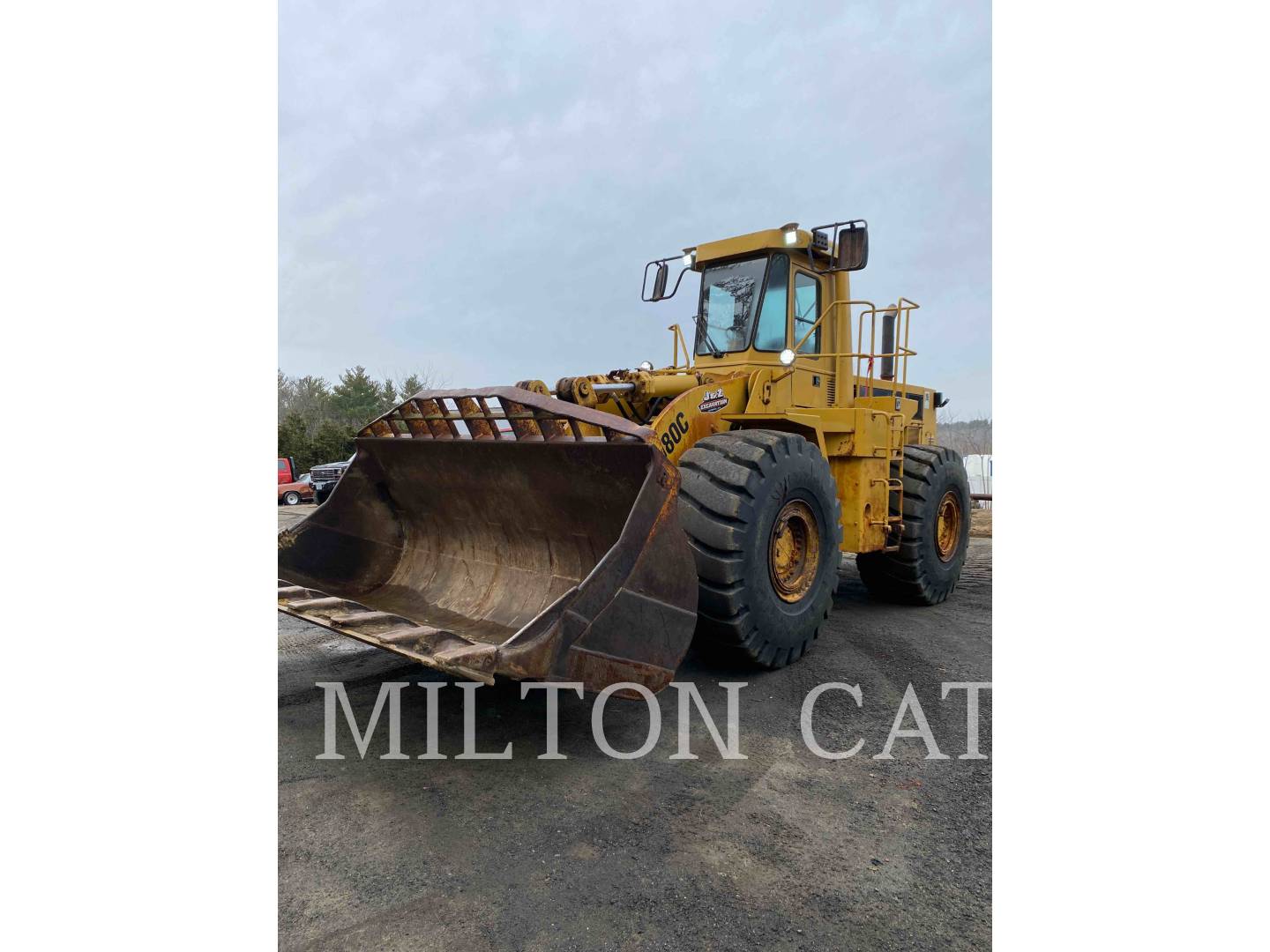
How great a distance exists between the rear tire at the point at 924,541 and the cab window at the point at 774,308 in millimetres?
1776

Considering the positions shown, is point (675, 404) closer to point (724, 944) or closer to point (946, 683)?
point (946, 683)

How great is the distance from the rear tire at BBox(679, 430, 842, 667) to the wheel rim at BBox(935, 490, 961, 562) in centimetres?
272

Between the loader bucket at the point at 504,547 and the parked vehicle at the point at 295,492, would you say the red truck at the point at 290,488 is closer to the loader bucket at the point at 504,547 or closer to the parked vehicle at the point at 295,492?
the parked vehicle at the point at 295,492

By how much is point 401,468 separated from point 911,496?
165 inches

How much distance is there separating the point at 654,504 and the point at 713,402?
2.08m

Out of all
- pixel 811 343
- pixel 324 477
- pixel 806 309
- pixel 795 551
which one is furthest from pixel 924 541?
pixel 324 477

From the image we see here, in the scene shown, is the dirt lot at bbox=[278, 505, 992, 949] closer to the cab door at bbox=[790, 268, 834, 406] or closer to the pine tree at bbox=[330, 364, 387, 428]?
the cab door at bbox=[790, 268, 834, 406]

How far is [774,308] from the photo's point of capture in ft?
20.1

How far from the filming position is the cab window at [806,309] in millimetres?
6180

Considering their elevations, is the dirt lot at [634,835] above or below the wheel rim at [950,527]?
below

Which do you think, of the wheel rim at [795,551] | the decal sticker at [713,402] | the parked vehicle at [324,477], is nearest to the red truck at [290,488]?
the parked vehicle at [324,477]

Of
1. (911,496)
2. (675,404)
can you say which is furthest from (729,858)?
(911,496)

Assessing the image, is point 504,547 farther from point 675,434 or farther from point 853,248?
point 853,248

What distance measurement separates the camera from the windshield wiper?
6.30 meters
